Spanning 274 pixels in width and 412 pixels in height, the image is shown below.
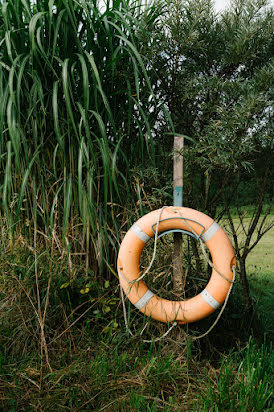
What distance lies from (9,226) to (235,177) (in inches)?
60.6

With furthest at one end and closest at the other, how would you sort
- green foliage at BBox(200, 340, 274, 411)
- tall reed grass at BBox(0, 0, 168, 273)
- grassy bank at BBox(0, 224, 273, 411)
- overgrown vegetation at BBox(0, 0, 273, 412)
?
tall reed grass at BBox(0, 0, 168, 273), overgrown vegetation at BBox(0, 0, 273, 412), grassy bank at BBox(0, 224, 273, 411), green foliage at BBox(200, 340, 274, 411)

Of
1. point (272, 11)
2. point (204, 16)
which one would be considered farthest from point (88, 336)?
point (272, 11)

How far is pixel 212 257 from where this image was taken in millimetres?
2100

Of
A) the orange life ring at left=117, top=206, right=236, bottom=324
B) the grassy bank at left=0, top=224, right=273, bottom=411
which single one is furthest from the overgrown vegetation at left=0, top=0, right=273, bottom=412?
the orange life ring at left=117, top=206, right=236, bottom=324

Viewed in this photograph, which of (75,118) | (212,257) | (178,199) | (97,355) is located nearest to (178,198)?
(178,199)

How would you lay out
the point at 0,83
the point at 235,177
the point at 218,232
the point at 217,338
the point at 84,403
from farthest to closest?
the point at 235,177, the point at 217,338, the point at 0,83, the point at 218,232, the point at 84,403

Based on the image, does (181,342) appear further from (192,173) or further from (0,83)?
(0,83)

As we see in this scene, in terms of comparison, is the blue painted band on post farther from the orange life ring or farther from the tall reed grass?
the tall reed grass

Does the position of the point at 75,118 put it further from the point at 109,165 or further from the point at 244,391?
the point at 244,391

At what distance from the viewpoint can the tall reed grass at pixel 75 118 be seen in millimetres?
2178

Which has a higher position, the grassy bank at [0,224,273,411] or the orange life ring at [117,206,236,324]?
the orange life ring at [117,206,236,324]

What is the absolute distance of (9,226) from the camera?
2.41m

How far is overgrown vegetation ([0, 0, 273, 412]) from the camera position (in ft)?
6.62

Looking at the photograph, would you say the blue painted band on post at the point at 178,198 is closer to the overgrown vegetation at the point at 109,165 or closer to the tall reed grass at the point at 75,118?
the overgrown vegetation at the point at 109,165
